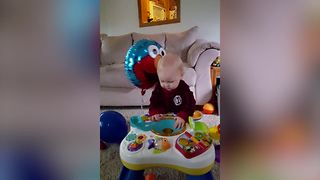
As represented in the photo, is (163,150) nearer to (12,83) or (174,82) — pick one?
(174,82)

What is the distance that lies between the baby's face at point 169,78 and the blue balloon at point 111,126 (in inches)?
4.7

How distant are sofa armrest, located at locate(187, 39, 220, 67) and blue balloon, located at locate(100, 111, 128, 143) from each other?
0.20 m

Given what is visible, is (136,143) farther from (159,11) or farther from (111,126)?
(159,11)

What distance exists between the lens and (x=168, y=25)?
0.51 metres

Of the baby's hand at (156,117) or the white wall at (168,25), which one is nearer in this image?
the white wall at (168,25)

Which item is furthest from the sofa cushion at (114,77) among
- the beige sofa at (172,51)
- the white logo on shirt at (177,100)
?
the white logo on shirt at (177,100)

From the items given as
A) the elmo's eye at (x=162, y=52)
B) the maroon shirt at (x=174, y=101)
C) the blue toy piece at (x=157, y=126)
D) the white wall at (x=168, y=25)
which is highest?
the white wall at (x=168, y=25)

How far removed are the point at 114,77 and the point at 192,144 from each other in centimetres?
→ 22

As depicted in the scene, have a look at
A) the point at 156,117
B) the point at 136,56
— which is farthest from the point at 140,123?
the point at 136,56

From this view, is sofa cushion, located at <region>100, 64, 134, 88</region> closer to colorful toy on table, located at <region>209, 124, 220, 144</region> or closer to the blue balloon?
the blue balloon

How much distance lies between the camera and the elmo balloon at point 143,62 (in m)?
0.54

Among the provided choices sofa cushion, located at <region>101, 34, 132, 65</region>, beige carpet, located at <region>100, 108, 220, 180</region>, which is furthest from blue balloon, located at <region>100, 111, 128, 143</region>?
sofa cushion, located at <region>101, 34, 132, 65</region>

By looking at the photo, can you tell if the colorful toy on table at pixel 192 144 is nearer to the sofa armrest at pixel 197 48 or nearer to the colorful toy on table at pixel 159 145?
the colorful toy on table at pixel 159 145

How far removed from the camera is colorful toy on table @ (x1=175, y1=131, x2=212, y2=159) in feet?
1.77
